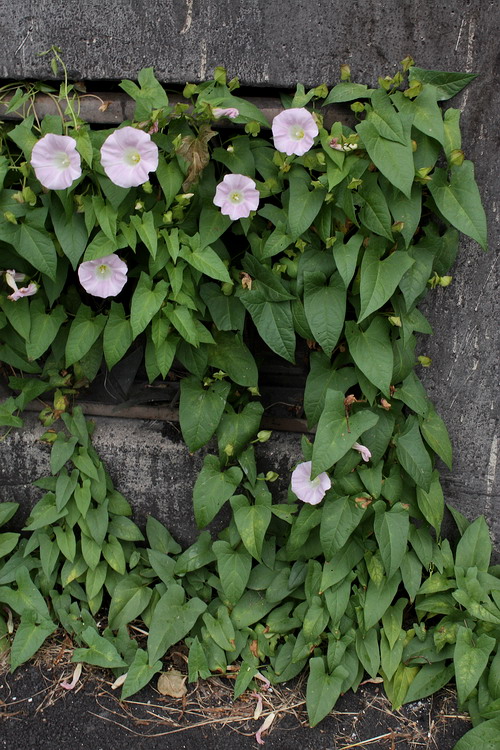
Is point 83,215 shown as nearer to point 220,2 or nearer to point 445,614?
point 220,2

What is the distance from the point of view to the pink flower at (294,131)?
173cm

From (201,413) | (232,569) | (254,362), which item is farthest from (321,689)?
(254,362)

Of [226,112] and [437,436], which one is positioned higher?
[226,112]

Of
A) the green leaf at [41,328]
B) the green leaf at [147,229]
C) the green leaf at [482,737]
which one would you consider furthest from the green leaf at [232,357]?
the green leaf at [482,737]

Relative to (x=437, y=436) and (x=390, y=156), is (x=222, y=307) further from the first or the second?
(x=437, y=436)

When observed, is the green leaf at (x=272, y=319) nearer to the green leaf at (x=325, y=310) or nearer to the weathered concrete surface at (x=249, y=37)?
the green leaf at (x=325, y=310)

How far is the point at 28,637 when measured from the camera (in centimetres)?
215

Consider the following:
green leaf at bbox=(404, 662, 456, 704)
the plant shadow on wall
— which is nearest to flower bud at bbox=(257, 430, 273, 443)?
the plant shadow on wall

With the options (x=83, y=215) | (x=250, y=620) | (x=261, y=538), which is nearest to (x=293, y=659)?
(x=250, y=620)

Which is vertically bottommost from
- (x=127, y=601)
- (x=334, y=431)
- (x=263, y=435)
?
(x=127, y=601)

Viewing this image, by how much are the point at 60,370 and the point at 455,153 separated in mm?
1391

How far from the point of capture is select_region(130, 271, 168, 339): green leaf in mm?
1873

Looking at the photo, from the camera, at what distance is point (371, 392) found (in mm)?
1939

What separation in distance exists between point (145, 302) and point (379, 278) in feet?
2.13
